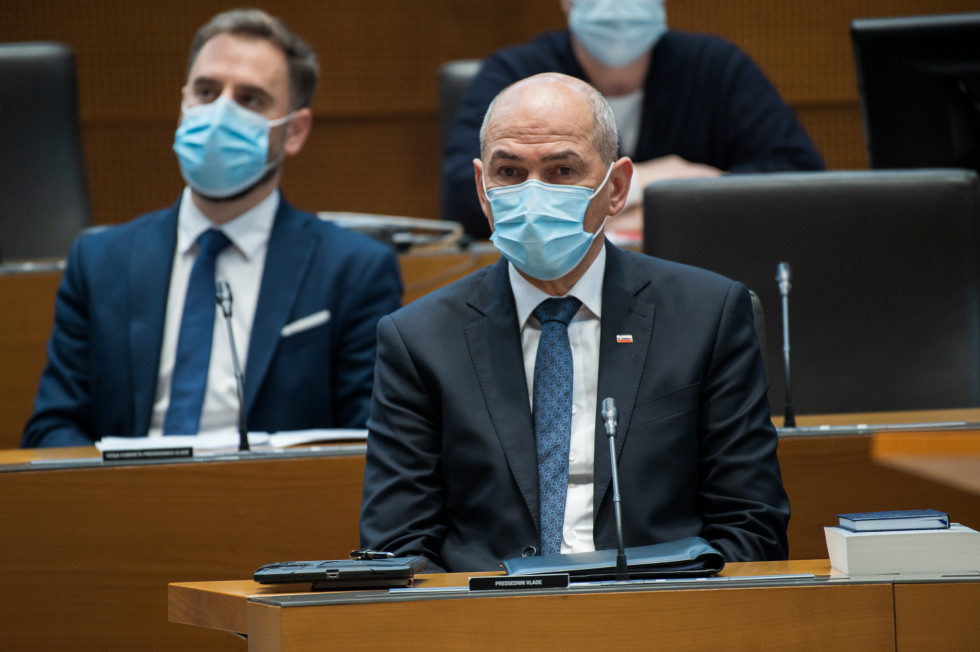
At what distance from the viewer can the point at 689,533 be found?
1.91 m

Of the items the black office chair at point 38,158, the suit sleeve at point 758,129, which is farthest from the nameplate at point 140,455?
the suit sleeve at point 758,129

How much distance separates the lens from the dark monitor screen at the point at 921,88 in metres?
2.69

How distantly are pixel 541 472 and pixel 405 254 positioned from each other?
1458 mm

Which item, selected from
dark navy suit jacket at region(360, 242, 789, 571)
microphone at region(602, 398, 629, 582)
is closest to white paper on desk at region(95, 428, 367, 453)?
dark navy suit jacket at region(360, 242, 789, 571)

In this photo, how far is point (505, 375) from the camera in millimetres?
1972

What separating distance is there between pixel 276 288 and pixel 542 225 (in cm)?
93

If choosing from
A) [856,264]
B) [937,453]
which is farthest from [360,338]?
[937,453]

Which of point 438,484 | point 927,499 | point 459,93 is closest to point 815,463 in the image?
point 927,499

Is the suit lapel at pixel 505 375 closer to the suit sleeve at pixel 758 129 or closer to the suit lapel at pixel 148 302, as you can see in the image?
the suit lapel at pixel 148 302

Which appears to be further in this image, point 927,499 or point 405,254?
point 405,254

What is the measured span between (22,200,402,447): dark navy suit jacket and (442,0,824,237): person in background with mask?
0.95m

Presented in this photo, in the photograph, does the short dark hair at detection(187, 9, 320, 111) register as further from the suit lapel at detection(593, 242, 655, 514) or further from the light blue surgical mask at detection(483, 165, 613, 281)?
the suit lapel at detection(593, 242, 655, 514)

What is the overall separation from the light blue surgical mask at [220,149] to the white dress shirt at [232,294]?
0.07 m

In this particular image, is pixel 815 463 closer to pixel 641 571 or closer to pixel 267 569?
pixel 641 571
